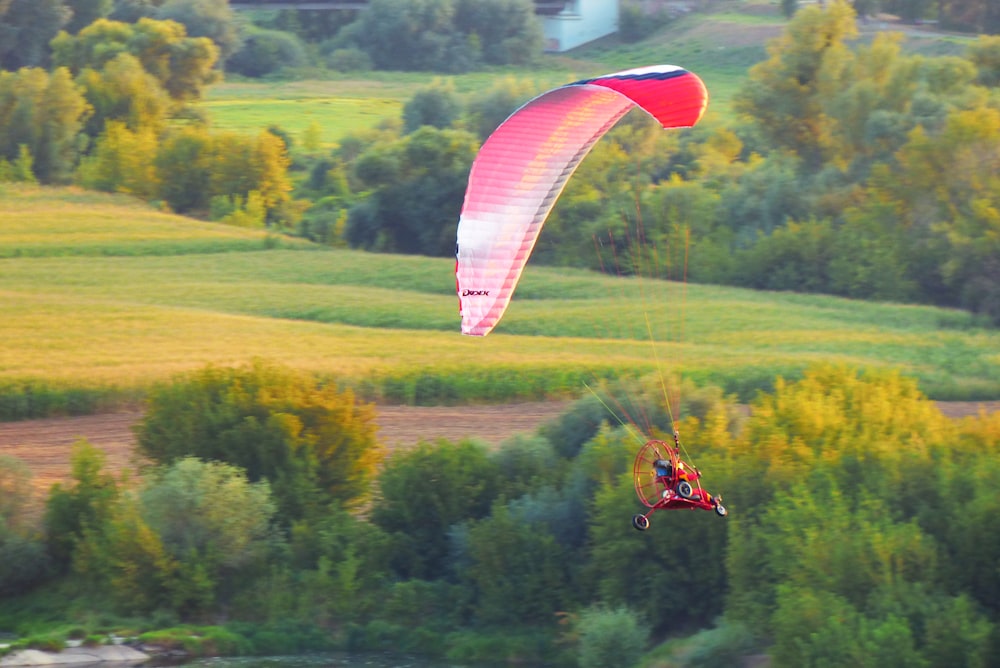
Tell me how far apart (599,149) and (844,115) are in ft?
32.9

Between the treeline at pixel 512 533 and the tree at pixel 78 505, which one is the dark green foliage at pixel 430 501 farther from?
the tree at pixel 78 505

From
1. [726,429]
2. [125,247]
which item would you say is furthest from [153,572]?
[125,247]

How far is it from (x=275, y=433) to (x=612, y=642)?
322 inches

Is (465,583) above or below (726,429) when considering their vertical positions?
below

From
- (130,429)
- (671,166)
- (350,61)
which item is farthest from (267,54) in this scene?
(130,429)

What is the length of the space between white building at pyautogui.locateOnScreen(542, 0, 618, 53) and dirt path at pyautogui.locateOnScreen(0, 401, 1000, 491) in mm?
60005

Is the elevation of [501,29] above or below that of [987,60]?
above

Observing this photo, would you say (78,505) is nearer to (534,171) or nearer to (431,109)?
(534,171)

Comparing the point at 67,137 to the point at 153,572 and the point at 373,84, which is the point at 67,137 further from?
the point at 153,572

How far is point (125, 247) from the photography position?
55625mm

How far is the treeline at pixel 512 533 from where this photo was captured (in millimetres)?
22359

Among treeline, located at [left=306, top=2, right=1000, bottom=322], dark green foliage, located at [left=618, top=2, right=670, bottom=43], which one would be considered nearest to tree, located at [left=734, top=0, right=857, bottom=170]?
treeline, located at [left=306, top=2, right=1000, bottom=322]

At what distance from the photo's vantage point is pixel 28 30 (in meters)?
82.0

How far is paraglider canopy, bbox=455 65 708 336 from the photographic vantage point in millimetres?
16547
